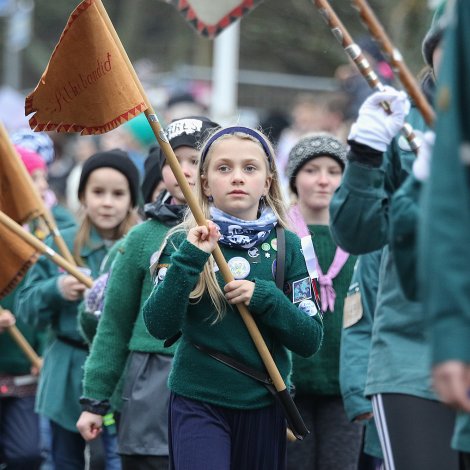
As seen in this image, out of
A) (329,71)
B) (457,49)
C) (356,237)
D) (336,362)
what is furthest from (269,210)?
(329,71)

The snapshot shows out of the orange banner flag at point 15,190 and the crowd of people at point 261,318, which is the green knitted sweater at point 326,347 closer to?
the crowd of people at point 261,318

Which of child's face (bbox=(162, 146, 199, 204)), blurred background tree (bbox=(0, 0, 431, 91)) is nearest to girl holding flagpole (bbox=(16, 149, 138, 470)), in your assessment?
child's face (bbox=(162, 146, 199, 204))

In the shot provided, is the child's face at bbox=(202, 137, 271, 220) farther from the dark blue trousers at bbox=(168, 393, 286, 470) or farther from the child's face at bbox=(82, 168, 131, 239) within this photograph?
the child's face at bbox=(82, 168, 131, 239)

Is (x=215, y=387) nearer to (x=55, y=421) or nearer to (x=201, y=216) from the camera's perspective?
(x=201, y=216)

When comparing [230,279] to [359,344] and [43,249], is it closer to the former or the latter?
[359,344]

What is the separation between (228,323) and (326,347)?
5.33ft

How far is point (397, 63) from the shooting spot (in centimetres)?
420

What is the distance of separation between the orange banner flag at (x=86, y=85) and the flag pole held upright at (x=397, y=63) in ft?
3.75

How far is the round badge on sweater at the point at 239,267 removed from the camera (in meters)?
5.12

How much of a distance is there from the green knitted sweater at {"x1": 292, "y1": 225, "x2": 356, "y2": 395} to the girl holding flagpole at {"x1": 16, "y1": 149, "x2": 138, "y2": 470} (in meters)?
1.19

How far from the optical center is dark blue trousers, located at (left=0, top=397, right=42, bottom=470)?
7770 millimetres

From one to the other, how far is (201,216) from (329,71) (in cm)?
2372

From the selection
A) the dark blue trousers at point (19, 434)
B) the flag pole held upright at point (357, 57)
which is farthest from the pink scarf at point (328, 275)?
the dark blue trousers at point (19, 434)

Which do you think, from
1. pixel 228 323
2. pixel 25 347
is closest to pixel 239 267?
pixel 228 323
